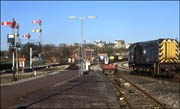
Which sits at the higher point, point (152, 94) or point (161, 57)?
point (161, 57)

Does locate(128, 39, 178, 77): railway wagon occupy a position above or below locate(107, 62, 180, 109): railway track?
above

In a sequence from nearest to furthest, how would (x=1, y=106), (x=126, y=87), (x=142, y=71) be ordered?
1. (x=1, y=106)
2. (x=126, y=87)
3. (x=142, y=71)

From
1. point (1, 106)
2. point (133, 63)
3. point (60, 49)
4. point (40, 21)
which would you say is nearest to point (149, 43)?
point (133, 63)

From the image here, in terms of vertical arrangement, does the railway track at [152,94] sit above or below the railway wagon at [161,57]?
below

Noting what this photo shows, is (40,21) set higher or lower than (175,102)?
higher

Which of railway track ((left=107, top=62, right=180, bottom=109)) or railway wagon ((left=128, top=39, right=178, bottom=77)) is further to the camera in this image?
railway wagon ((left=128, top=39, right=178, bottom=77))

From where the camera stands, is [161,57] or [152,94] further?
[161,57]

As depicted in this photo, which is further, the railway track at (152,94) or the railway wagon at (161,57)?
the railway wagon at (161,57)

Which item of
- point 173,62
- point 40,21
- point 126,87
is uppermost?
point 40,21

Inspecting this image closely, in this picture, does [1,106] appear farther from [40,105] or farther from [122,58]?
[122,58]

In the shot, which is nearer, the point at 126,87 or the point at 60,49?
the point at 126,87

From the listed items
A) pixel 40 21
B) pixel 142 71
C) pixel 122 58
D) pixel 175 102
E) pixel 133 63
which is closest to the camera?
pixel 175 102

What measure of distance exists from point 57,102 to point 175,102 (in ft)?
19.2

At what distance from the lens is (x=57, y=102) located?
10719mm
